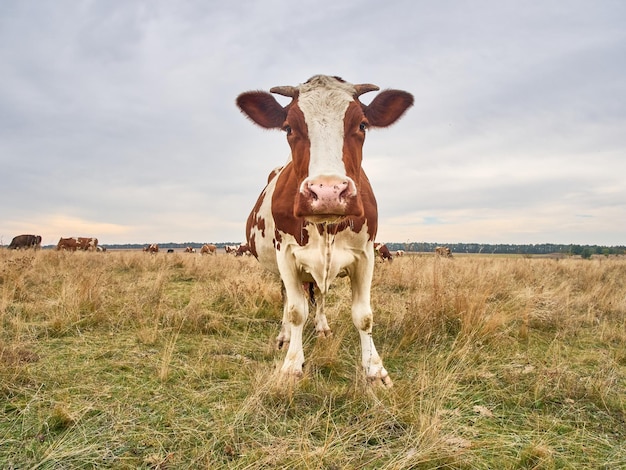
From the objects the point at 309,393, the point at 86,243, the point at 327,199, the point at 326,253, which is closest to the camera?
the point at 327,199


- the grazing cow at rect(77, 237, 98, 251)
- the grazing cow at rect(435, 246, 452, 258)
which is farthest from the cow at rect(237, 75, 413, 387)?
the grazing cow at rect(77, 237, 98, 251)

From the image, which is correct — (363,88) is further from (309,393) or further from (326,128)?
(309,393)

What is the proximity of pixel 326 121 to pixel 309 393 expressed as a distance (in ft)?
7.03

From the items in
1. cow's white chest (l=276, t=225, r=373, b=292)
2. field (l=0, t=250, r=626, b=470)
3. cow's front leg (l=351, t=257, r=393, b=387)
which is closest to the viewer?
field (l=0, t=250, r=626, b=470)

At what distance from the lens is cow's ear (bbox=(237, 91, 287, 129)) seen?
406cm

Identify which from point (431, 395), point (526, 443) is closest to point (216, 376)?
point (431, 395)

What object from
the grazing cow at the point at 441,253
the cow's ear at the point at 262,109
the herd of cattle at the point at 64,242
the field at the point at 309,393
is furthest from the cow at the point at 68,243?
the cow's ear at the point at 262,109

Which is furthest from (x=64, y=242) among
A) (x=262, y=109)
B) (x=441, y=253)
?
(x=262, y=109)

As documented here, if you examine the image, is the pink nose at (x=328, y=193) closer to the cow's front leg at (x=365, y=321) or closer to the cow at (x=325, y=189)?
the cow at (x=325, y=189)

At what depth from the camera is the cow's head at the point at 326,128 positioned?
2.71 m

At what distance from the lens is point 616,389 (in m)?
3.19

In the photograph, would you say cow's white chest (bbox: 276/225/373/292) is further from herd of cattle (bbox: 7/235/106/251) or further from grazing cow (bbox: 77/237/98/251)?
grazing cow (bbox: 77/237/98/251)

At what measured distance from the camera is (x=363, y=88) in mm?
3781

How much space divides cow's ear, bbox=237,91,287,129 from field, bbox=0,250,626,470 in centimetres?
235
